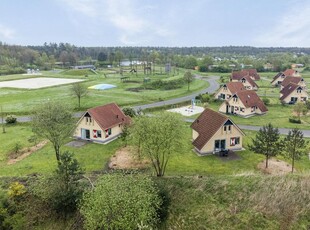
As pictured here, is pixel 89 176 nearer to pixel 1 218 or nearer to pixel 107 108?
pixel 1 218

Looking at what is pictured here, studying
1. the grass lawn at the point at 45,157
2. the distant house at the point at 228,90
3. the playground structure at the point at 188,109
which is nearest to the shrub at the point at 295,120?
the playground structure at the point at 188,109

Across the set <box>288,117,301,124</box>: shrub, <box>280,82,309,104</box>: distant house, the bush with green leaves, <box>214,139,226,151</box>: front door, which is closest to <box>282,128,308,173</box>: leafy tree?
<box>214,139,226,151</box>: front door

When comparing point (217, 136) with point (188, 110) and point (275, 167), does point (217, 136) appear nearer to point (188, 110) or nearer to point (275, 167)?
point (275, 167)

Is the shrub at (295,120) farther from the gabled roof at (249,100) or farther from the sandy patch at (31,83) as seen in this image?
the sandy patch at (31,83)

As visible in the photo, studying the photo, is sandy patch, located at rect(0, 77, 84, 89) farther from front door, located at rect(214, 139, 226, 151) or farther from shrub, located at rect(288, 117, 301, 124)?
shrub, located at rect(288, 117, 301, 124)

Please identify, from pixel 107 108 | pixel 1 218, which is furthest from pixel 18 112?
pixel 1 218

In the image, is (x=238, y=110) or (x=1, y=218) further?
(x=238, y=110)
